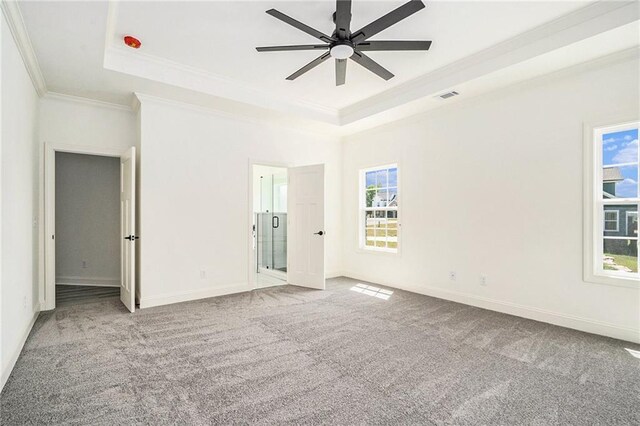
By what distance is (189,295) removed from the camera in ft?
14.2

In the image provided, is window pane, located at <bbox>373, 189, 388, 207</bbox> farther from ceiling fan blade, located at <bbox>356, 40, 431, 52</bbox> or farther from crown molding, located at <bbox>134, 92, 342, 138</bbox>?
ceiling fan blade, located at <bbox>356, 40, 431, 52</bbox>

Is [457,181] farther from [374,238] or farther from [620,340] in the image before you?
[620,340]

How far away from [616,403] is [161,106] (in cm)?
523

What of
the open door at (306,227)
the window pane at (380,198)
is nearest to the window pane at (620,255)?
the window pane at (380,198)

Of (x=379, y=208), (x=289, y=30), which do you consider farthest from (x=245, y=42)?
(x=379, y=208)

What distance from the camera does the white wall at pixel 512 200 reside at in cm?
318

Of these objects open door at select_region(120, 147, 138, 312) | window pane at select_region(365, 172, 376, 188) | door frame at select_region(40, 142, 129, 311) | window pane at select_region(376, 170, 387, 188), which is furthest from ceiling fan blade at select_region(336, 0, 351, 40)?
door frame at select_region(40, 142, 129, 311)

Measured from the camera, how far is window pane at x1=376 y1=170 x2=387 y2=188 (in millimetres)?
5445

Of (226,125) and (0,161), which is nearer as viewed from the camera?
(0,161)

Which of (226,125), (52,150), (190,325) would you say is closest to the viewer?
(190,325)

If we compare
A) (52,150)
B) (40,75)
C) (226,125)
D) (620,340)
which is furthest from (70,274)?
(620,340)

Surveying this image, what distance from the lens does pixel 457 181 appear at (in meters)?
4.31

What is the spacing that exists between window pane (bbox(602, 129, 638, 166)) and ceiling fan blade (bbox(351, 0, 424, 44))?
250 cm

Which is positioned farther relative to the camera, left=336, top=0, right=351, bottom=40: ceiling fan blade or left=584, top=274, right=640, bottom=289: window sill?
left=584, top=274, right=640, bottom=289: window sill
